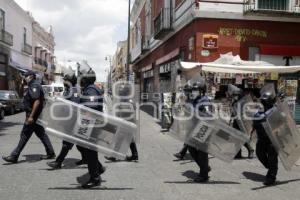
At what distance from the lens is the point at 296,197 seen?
673 centimetres

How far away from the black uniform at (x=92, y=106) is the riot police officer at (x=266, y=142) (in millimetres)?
2651

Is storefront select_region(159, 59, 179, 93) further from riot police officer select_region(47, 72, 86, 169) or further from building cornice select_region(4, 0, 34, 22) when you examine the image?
building cornice select_region(4, 0, 34, 22)

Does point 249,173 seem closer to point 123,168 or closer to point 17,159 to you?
point 123,168

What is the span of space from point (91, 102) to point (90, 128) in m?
0.39

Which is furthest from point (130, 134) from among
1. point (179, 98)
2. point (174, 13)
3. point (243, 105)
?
point (174, 13)

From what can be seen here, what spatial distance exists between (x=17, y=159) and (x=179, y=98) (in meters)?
6.87

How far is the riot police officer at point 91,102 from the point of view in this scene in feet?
22.8

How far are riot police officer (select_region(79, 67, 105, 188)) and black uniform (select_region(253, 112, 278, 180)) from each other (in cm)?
Answer: 265

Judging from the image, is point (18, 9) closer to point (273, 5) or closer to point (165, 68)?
point (165, 68)

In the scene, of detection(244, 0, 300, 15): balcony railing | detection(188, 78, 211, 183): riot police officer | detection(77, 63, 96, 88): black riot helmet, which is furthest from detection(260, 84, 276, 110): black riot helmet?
detection(244, 0, 300, 15): balcony railing

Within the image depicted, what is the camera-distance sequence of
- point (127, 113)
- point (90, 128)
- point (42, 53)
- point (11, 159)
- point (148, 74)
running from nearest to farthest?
point (90, 128)
point (11, 159)
point (127, 113)
point (148, 74)
point (42, 53)

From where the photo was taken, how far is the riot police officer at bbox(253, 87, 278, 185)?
24.8ft

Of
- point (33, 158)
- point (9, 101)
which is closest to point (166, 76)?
point (9, 101)

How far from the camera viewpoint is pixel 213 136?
301 inches
